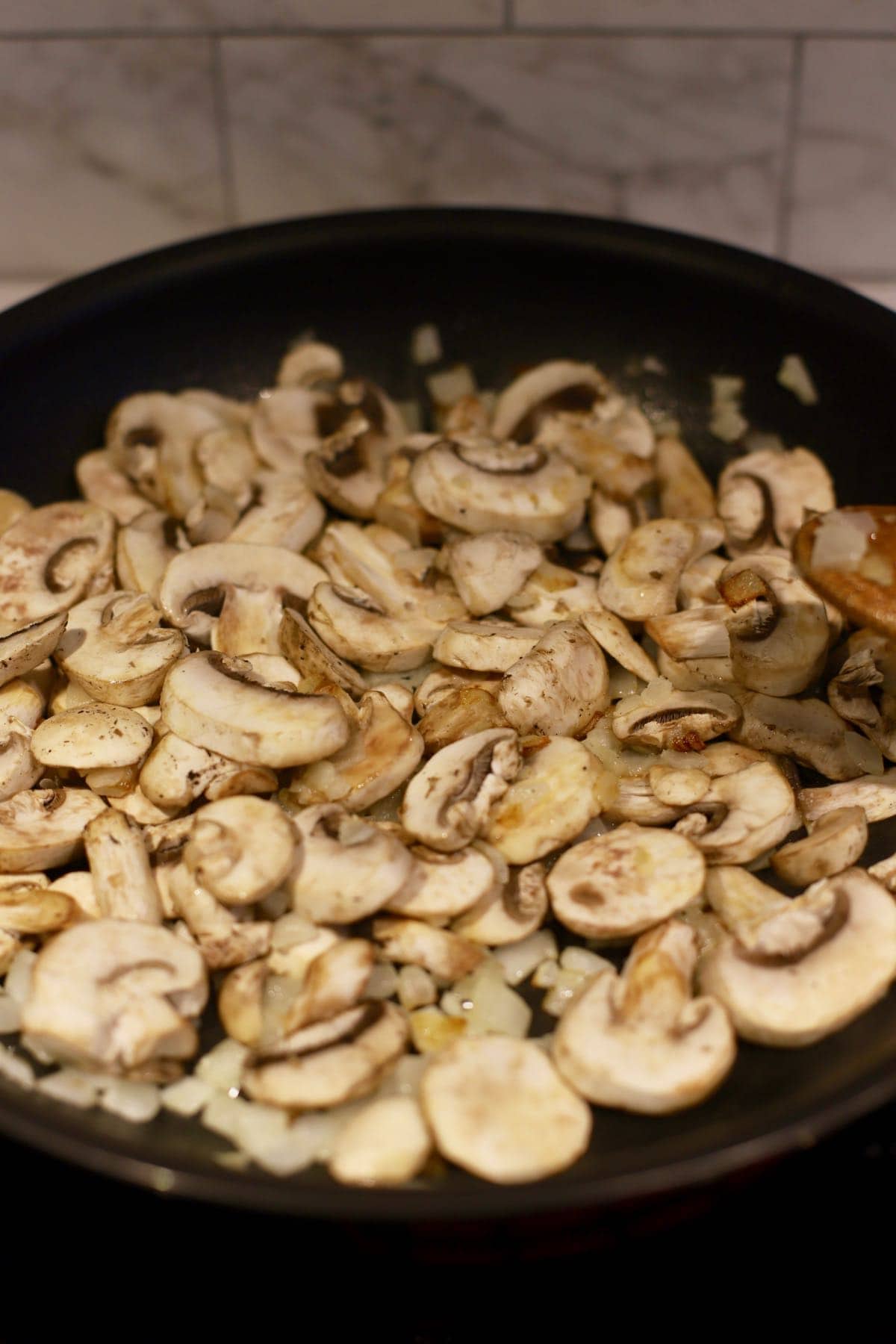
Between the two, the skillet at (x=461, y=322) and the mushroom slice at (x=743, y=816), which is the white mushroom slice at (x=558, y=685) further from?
the skillet at (x=461, y=322)

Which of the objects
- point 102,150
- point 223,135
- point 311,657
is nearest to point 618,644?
point 311,657

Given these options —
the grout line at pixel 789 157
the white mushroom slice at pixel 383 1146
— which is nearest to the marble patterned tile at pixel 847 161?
the grout line at pixel 789 157

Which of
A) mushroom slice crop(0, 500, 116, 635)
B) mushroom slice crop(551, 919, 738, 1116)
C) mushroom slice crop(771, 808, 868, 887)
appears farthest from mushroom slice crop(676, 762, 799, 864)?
mushroom slice crop(0, 500, 116, 635)

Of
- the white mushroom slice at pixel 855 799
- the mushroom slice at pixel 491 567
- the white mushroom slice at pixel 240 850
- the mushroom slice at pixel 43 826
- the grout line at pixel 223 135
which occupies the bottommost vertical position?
the white mushroom slice at pixel 855 799

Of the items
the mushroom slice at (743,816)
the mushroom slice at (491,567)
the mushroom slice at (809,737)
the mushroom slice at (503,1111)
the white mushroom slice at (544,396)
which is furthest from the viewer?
the white mushroom slice at (544,396)

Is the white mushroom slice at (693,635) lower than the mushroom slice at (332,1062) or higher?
higher
